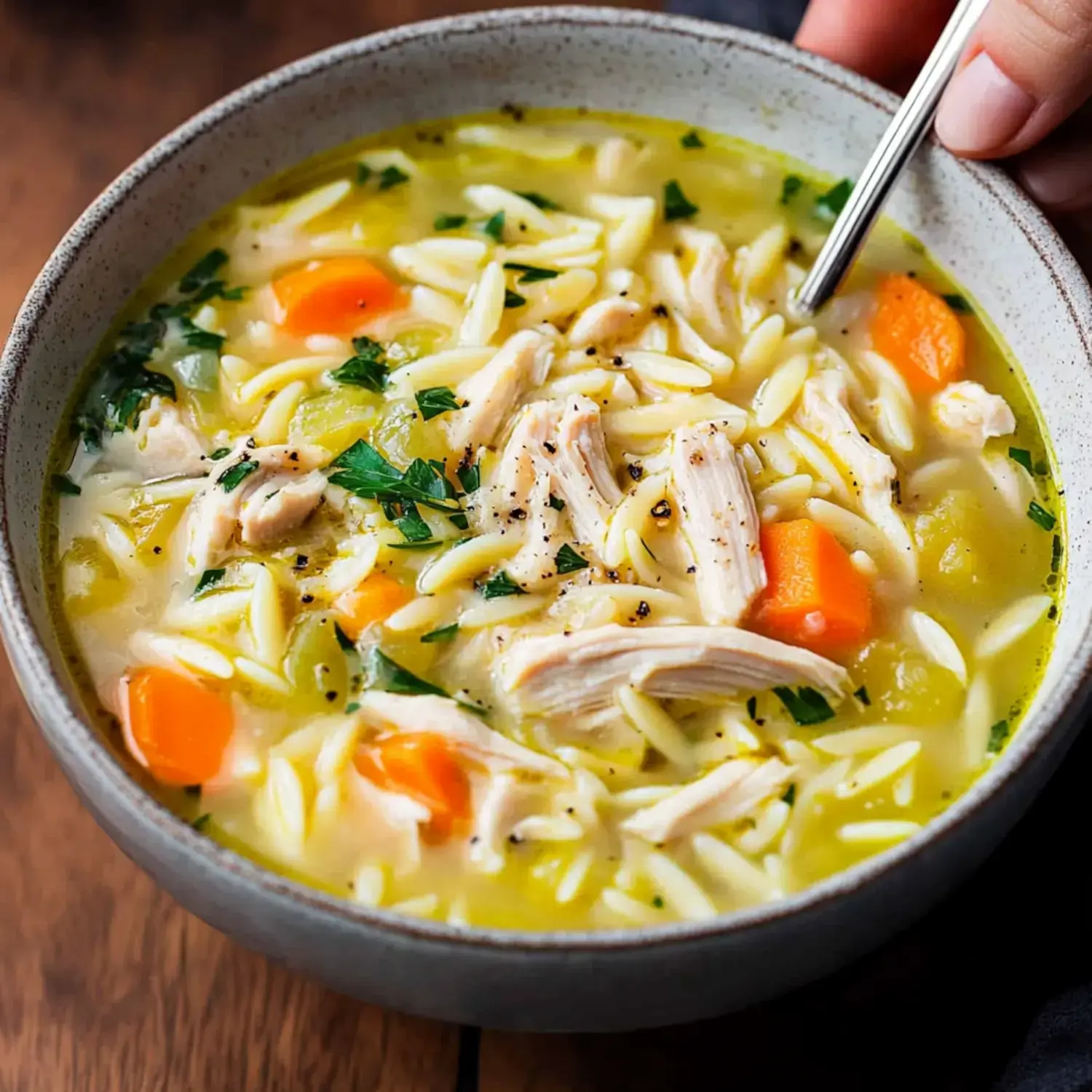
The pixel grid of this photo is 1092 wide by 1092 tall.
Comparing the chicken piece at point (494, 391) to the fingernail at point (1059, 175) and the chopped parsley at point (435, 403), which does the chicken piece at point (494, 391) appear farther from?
the fingernail at point (1059, 175)

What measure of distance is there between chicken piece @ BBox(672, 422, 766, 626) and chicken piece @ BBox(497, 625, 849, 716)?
0.30 ft

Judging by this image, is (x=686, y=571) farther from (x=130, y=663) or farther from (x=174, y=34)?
(x=174, y=34)

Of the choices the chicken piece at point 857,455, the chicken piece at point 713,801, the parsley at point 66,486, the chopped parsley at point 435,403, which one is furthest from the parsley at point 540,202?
the chicken piece at point 713,801

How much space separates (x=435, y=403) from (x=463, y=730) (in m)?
0.71

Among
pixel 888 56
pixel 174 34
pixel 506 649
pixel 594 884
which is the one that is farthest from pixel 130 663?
pixel 888 56

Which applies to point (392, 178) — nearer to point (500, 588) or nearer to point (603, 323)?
point (603, 323)

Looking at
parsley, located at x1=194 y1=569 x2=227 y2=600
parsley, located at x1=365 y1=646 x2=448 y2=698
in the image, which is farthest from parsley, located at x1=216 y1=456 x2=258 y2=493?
parsley, located at x1=365 y1=646 x2=448 y2=698

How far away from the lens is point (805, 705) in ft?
8.32

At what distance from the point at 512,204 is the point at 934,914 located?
1761 millimetres

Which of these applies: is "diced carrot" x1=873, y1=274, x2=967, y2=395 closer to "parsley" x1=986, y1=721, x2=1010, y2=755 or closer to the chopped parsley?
"parsley" x1=986, y1=721, x2=1010, y2=755

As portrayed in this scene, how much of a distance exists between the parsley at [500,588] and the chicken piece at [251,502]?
1.21 ft

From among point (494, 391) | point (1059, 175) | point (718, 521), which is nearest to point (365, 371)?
point (494, 391)

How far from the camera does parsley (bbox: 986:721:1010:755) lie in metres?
2.54

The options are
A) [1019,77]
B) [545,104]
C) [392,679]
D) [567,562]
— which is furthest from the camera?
[545,104]
